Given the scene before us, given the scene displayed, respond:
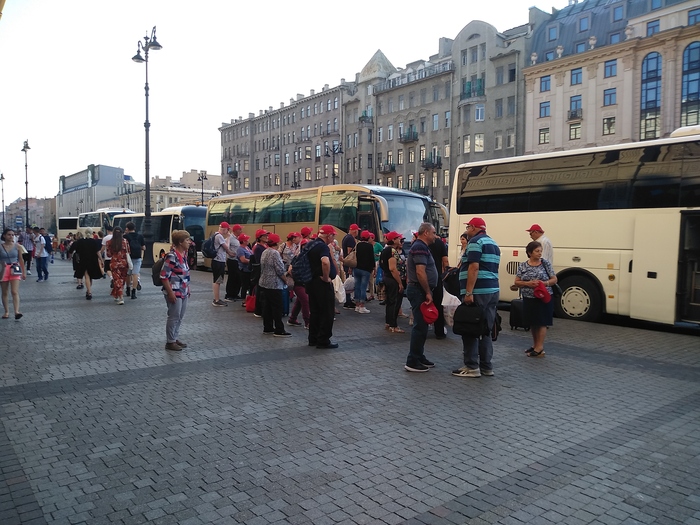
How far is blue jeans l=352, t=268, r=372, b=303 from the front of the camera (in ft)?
43.7

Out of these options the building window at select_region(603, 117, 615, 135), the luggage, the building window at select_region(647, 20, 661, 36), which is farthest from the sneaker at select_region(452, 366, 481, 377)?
the building window at select_region(647, 20, 661, 36)

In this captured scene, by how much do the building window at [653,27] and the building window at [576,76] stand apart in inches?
228

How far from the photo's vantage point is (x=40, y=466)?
14.1ft

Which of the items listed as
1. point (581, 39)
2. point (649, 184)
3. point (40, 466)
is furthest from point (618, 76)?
point (40, 466)

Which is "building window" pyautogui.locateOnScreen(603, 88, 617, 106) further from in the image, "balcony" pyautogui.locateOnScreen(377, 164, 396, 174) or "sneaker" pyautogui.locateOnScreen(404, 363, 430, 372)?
"sneaker" pyautogui.locateOnScreen(404, 363, 430, 372)

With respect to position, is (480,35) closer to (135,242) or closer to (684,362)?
(135,242)

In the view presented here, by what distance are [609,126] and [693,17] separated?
923cm

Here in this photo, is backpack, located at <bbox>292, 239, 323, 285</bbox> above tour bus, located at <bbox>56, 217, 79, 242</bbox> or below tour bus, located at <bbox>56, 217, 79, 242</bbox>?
below

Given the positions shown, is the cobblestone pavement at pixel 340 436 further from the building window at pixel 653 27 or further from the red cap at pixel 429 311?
the building window at pixel 653 27

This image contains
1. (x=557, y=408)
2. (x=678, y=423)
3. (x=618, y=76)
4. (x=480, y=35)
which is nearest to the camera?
(x=678, y=423)

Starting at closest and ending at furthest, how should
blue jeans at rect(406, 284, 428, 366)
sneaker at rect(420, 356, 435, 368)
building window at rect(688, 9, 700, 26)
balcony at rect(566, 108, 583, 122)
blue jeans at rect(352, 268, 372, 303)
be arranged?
blue jeans at rect(406, 284, 428, 366), sneaker at rect(420, 356, 435, 368), blue jeans at rect(352, 268, 372, 303), building window at rect(688, 9, 700, 26), balcony at rect(566, 108, 583, 122)

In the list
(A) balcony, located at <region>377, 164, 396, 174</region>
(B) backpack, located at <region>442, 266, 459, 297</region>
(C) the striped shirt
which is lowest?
(B) backpack, located at <region>442, 266, 459, 297</region>

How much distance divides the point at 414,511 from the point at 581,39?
178 feet

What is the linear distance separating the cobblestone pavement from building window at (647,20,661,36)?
143 ft
